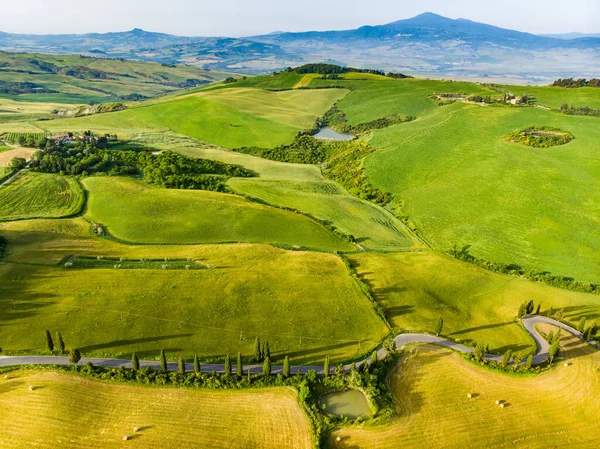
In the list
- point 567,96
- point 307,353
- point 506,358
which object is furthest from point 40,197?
point 567,96

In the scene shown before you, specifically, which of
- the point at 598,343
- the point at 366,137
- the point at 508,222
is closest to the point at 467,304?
the point at 598,343

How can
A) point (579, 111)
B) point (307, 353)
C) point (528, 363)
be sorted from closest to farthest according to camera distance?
point (528, 363), point (307, 353), point (579, 111)

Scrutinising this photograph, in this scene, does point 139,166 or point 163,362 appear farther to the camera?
point 139,166

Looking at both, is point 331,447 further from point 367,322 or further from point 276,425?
point 367,322

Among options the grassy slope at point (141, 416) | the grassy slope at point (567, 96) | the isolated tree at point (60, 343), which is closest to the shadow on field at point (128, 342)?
the isolated tree at point (60, 343)


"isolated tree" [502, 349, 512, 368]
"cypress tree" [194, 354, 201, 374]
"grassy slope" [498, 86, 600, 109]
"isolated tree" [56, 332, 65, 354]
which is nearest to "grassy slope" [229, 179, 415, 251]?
"isolated tree" [502, 349, 512, 368]

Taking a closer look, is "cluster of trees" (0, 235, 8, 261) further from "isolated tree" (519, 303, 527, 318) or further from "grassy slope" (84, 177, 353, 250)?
"isolated tree" (519, 303, 527, 318)

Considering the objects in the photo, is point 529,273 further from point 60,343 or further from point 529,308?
point 60,343

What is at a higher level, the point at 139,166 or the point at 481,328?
the point at 139,166

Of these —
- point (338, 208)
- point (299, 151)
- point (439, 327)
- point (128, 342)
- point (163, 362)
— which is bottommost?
point (439, 327)
